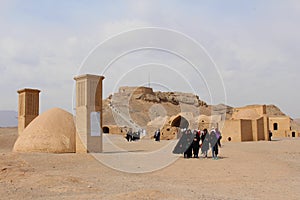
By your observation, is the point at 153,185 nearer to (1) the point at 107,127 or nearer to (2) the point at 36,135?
(2) the point at 36,135

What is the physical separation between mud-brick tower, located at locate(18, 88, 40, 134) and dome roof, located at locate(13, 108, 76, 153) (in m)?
4.13

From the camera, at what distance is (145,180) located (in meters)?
8.25

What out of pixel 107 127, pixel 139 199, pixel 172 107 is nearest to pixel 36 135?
pixel 139 199

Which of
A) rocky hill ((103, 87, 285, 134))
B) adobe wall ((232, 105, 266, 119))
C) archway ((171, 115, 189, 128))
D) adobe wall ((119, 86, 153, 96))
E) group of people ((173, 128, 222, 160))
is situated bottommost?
group of people ((173, 128, 222, 160))

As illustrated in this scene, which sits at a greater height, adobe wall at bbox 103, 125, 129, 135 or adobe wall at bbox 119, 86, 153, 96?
adobe wall at bbox 119, 86, 153, 96

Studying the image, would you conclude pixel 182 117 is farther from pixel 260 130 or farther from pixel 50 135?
pixel 50 135

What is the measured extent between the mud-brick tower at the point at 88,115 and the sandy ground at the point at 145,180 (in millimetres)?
1589

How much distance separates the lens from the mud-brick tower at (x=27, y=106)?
19297 mm

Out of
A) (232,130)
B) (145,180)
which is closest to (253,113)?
(232,130)

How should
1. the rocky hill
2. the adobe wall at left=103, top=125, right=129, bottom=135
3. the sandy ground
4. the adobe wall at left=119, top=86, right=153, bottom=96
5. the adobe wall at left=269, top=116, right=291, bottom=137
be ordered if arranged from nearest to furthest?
1. the sandy ground
2. the adobe wall at left=269, top=116, right=291, bottom=137
3. the adobe wall at left=103, top=125, right=129, bottom=135
4. the rocky hill
5. the adobe wall at left=119, top=86, right=153, bottom=96

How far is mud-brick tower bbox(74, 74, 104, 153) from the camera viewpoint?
13.8 meters

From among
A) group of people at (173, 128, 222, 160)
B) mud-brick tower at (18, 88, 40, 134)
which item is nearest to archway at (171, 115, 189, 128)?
mud-brick tower at (18, 88, 40, 134)

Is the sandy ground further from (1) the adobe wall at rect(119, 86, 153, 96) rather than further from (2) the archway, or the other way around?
(1) the adobe wall at rect(119, 86, 153, 96)

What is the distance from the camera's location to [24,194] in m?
6.47
